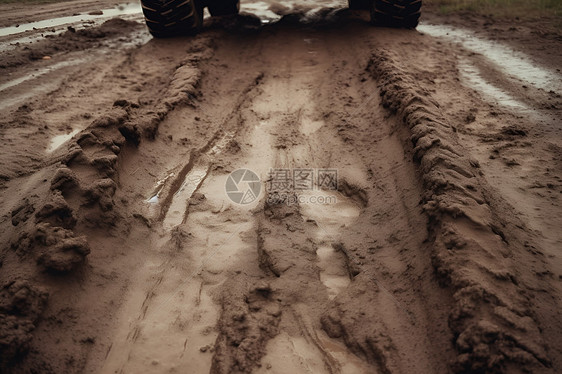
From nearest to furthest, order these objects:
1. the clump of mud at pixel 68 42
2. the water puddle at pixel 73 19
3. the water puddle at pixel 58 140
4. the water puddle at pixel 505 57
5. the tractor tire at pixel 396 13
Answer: the water puddle at pixel 58 140 < the water puddle at pixel 505 57 < the clump of mud at pixel 68 42 < the tractor tire at pixel 396 13 < the water puddle at pixel 73 19

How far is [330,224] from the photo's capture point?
114 inches

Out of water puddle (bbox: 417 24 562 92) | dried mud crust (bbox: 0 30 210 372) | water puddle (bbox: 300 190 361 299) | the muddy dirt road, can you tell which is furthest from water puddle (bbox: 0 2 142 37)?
water puddle (bbox: 300 190 361 299)

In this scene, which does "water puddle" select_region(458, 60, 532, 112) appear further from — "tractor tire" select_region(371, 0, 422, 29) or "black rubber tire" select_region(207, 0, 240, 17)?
"black rubber tire" select_region(207, 0, 240, 17)

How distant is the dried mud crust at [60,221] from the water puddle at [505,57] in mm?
4384

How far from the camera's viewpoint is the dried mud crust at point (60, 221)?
1.98 m

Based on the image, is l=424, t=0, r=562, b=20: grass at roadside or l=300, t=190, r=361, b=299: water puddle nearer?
l=300, t=190, r=361, b=299: water puddle

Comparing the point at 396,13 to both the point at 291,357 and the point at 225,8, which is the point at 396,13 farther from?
the point at 291,357

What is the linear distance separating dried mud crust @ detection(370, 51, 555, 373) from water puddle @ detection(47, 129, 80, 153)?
3.23m

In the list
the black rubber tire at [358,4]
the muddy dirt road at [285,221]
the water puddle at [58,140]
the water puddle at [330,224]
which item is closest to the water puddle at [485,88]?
the muddy dirt road at [285,221]

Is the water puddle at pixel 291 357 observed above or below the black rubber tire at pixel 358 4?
below

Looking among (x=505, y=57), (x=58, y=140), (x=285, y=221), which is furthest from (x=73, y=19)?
(x=505, y=57)

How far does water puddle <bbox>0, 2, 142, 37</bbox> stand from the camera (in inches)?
294

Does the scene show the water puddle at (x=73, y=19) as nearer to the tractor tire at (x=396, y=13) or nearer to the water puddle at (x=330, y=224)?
the tractor tire at (x=396, y=13)

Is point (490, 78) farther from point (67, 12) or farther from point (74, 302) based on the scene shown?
point (67, 12)
